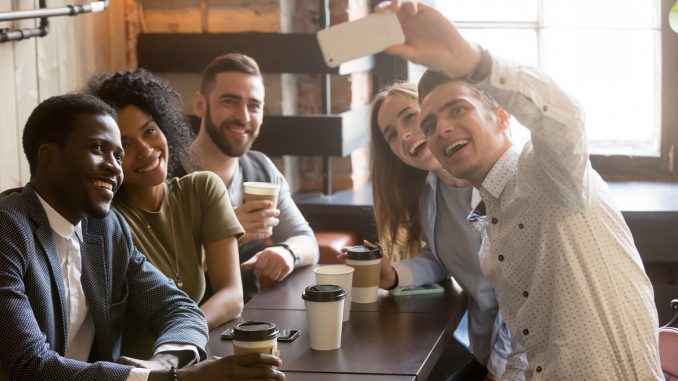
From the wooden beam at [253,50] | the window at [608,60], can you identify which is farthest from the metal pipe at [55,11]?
the window at [608,60]

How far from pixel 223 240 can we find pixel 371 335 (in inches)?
21.3

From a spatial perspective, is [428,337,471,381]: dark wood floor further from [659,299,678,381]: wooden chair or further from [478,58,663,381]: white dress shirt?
[478,58,663,381]: white dress shirt

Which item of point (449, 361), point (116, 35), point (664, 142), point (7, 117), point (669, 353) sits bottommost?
point (449, 361)

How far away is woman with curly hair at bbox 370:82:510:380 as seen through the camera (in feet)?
9.50

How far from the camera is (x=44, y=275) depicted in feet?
6.72

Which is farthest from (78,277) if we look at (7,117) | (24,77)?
(24,77)

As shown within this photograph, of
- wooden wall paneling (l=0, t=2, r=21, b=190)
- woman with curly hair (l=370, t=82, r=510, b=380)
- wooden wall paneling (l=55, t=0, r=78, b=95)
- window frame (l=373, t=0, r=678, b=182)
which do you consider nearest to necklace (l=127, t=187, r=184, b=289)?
woman with curly hair (l=370, t=82, r=510, b=380)

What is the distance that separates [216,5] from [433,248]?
62.1 inches

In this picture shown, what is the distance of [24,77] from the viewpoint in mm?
3395

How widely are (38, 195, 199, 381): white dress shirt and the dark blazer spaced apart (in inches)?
0.6

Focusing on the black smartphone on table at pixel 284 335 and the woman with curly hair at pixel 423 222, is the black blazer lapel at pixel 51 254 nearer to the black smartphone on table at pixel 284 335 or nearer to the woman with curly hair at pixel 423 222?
the black smartphone on table at pixel 284 335

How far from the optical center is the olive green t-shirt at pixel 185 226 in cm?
272

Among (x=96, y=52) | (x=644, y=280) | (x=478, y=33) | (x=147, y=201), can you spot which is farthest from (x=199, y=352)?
(x=478, y=33)

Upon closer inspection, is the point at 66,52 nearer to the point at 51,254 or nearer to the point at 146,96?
the point at 146,96
